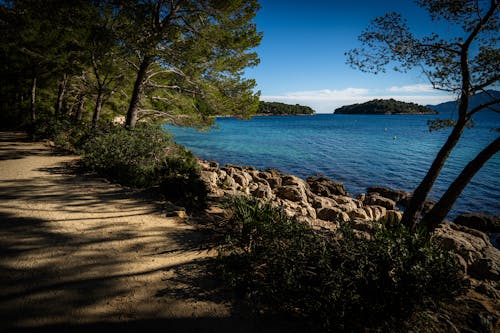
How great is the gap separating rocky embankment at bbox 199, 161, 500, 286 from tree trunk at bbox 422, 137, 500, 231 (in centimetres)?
42

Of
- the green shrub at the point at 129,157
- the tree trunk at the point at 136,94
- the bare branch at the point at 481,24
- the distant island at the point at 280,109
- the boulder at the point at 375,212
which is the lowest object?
the boulder at the point at 375,212

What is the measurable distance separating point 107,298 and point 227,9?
10.3 m

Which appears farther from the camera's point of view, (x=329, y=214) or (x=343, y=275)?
(x=329, y=214)

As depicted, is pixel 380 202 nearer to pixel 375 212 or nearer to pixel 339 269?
pixel 375 212

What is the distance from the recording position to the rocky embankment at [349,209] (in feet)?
21.2

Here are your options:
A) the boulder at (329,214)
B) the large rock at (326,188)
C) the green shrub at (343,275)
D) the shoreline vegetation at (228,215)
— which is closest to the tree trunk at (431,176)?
the shoreline vegetation at (228,215)

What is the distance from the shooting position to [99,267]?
13.0 ft

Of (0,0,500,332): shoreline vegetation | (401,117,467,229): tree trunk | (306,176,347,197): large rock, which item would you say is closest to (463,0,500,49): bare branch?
(0,0,500,332): shoreline vegetation

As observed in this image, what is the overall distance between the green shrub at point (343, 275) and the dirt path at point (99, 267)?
0.69m

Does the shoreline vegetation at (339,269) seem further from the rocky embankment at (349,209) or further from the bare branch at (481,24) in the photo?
the bare branch at (481,24)

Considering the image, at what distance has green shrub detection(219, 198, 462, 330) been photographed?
A: 2973 millimetres

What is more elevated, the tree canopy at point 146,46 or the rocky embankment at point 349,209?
the tree canopy at point 146,46

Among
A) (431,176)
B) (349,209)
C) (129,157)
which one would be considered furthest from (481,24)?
(129,157)

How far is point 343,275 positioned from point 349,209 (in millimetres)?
9544
